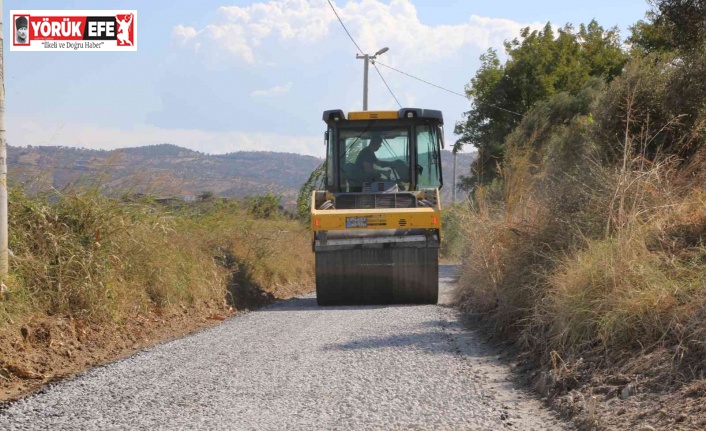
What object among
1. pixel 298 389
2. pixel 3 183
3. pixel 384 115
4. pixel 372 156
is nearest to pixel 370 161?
pixel 372 156

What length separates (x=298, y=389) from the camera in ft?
21.2

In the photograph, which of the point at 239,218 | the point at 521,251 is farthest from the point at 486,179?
the point at 521,251

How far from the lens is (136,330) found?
1004cm

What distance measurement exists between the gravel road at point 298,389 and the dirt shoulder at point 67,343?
17.7 inches

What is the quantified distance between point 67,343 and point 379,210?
6085mm

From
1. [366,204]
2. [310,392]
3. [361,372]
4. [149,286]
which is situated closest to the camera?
[310,392]

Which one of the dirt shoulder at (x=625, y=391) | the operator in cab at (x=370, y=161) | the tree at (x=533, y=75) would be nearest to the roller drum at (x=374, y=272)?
the operator in cab at (x=370, y=161)

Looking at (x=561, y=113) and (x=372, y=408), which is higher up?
(x=561, y=113)

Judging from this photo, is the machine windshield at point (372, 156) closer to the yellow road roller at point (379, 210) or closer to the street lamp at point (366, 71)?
the yellow road roller at point (379, 210)

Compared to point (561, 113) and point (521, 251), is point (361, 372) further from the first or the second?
point (561, 113)

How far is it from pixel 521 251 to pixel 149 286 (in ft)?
16.6

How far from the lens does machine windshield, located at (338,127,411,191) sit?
15.2 metres

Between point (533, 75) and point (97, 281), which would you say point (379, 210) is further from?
point (533, 75)

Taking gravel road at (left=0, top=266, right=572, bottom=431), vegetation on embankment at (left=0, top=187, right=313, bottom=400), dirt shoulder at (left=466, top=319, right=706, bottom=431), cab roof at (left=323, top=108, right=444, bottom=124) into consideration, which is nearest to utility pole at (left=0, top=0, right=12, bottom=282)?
vegetation on embankment at (left=0, top=187, right=313, bottom=400)
